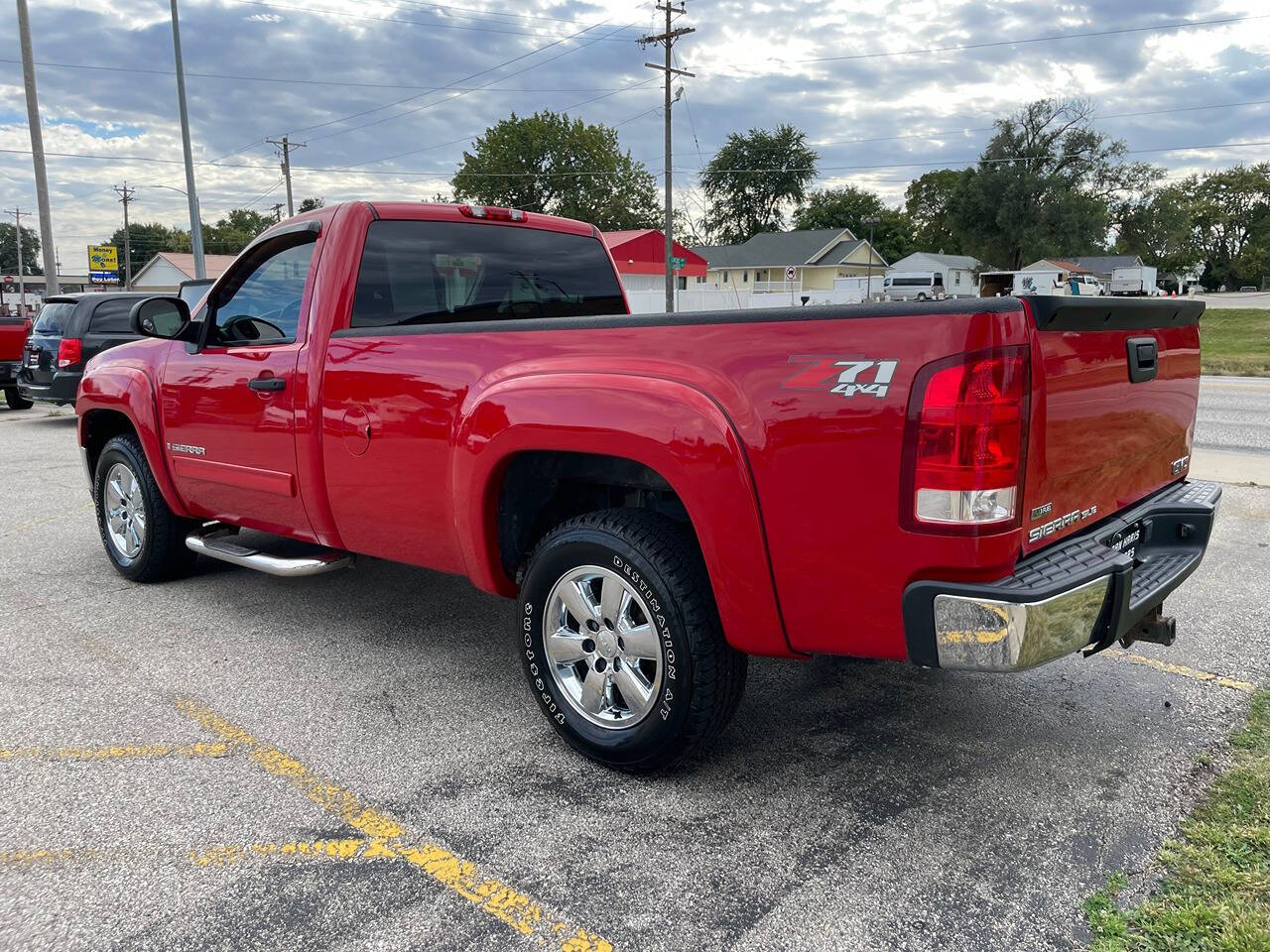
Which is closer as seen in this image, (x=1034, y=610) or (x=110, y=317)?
(x=1034, y=610)

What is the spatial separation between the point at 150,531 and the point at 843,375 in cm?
438

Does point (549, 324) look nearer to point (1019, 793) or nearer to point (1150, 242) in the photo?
point (1019, 793)

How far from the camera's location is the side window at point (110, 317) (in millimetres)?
12844

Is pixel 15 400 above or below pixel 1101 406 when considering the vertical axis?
below

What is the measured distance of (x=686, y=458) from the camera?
2768 mm

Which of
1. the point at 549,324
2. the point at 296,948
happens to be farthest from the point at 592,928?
the point at 549,324

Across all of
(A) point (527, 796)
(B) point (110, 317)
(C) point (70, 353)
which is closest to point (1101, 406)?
→ (A) point (527, 796)

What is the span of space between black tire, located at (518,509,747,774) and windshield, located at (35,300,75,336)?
12.7m

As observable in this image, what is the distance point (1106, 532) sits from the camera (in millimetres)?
2912

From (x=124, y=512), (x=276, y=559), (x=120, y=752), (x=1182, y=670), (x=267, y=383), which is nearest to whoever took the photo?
(x=120, y=752)

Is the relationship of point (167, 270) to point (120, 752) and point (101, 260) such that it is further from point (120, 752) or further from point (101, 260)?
point (120, 752)

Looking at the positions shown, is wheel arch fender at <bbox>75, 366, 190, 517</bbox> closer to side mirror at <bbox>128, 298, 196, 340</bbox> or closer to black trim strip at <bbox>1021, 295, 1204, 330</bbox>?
side mirror at <bbox>128, 298, 196, 340</bbox>

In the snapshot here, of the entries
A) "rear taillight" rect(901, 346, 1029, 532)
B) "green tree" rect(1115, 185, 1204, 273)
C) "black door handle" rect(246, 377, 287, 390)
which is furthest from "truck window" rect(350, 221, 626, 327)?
"green tree" rect(1115, 185, 1204, 273)

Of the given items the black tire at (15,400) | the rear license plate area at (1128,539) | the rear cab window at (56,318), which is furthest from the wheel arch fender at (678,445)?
the black tire at (15,400)
